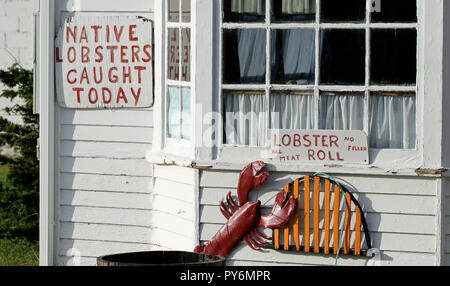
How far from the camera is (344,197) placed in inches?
312

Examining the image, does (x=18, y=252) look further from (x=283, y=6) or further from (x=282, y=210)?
(x=283, y=6)

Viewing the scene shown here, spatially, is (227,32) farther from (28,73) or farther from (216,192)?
(28,73)

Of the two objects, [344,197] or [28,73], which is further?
[28,73]

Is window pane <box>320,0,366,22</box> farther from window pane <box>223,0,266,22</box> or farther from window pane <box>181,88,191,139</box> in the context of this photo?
window pane <box>181,88,191,139</box>

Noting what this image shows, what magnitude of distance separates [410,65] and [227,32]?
4.77ft

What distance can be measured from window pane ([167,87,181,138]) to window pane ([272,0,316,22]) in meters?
1.09

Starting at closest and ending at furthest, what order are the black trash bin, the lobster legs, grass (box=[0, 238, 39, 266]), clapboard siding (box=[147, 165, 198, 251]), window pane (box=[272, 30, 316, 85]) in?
the black trash bin, window pane (box=[272, 30, 316, 85]), the lobster legs, clapboard siding (box=[147, 165, 198, 251]), grass (box=[0, 238, 39, 266])

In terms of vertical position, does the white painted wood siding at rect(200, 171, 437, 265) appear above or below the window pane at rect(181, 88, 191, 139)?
below

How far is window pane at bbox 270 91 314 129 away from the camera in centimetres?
809

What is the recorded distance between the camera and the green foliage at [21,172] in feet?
36.6

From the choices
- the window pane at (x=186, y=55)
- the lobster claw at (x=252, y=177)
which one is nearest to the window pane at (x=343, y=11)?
the window pane at (x=186, y=55)

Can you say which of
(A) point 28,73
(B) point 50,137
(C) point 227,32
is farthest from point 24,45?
(C) point 227,32

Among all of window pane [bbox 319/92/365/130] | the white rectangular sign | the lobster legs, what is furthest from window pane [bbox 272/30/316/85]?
the lobster legs
